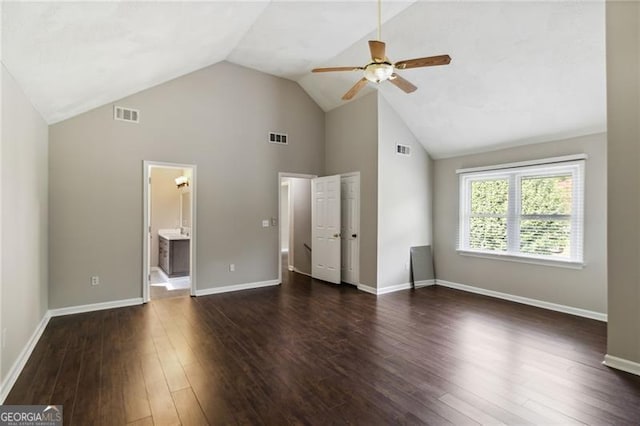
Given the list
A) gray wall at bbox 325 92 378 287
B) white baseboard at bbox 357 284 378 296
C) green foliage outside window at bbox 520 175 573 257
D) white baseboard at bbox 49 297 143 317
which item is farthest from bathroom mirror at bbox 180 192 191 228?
green foliage outside window at bbox 520 175 573 257

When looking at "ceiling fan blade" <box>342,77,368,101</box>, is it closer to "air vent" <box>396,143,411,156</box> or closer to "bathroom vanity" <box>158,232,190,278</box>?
"air vent" <box>396,143,411,156</box>

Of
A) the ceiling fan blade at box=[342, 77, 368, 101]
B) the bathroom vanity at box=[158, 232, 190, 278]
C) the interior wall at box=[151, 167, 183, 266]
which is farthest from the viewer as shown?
the interior wall at box=[151, 167, 183, 266]

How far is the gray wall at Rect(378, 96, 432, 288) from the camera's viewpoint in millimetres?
5414

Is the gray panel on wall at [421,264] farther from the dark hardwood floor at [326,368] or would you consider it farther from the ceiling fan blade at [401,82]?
the ceiling fan blade at [401,82]

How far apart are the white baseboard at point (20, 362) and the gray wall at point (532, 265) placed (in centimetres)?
604

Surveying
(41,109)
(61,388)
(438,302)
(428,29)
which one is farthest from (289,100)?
(61,388)

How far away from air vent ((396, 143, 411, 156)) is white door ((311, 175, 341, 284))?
120cm

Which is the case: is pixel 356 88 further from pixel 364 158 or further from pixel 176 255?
pixel 176 255

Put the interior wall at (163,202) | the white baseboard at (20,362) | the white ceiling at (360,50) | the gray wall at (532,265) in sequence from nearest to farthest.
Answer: the white baseboard at (20,362), the white ceiling at (360,50), the gray wall at (532,265), the interior wall at (163,202)

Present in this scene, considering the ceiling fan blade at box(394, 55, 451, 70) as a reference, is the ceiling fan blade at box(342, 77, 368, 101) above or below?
above

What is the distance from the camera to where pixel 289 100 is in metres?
6.15

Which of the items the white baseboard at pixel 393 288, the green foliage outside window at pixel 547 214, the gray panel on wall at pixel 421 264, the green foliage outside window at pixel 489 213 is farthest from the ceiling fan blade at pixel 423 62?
the gray panel on wall at pixel 421 264

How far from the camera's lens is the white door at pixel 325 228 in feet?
19.7

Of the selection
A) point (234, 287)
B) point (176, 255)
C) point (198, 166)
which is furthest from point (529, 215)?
point (176, 255)
